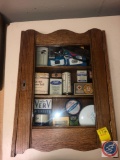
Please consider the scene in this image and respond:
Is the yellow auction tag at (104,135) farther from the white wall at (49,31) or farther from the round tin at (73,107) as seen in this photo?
the round tin at (73,107)

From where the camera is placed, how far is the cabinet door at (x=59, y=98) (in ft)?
3.17

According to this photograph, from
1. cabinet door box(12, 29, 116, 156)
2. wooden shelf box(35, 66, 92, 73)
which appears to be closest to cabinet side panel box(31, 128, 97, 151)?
cabinet door box(12, 29, 116, 156)

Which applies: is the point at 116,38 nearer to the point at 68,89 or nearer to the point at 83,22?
the point at 83,22

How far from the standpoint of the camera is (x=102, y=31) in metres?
1.16

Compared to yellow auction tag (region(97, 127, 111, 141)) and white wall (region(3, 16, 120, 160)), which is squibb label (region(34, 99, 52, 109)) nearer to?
white wall (region(3, 16, 120, 160))

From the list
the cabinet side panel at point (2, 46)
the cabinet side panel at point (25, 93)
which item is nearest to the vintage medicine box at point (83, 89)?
the cabinet side panel at point (25, 93)

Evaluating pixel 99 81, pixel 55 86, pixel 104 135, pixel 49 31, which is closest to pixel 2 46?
pixel 49 31

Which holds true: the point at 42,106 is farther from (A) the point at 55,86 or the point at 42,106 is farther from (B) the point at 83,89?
(B) the point at 83,89

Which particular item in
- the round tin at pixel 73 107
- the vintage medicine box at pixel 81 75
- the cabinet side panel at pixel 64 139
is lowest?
the cabinet side panel at pixel 64 139

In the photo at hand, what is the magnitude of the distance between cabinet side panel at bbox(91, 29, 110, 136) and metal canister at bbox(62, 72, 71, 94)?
166 millimetres

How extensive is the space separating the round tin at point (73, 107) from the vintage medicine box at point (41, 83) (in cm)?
16

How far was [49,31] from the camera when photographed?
1.21 m

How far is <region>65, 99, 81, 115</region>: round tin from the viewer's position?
110 cm

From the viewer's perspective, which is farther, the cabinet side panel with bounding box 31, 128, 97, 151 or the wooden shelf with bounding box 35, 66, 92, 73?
the wooden shelf with bounding box 35, 66, 92, 73
